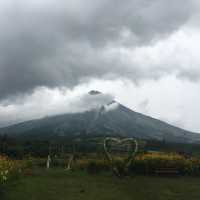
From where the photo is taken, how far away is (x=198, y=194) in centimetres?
1510

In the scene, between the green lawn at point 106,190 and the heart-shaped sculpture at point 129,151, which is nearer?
the green lawn at point 106,190

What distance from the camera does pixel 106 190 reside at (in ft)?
51.4

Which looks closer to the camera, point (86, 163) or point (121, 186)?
point (121, 186)

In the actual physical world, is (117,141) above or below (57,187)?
above

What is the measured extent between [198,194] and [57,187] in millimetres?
5974

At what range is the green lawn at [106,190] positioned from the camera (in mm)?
13812

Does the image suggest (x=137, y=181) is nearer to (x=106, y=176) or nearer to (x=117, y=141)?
(x=106, y=176)

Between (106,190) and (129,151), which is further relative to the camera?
(129,151)

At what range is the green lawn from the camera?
13.8 meters

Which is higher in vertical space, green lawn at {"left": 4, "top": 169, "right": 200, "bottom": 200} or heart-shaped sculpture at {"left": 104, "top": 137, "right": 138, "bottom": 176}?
heart-shaped sculpture at {"left": 104, "top": 137, "right": 138, "bottom": 176}

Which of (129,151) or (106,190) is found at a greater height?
(129,151)

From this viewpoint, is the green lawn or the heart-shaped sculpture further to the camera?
the heart-shaped sculpture

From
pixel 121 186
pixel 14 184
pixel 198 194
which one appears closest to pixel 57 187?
pixel 14 184

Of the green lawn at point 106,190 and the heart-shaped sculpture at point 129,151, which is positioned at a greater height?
the heart-shaped sculpture at point 129,151
